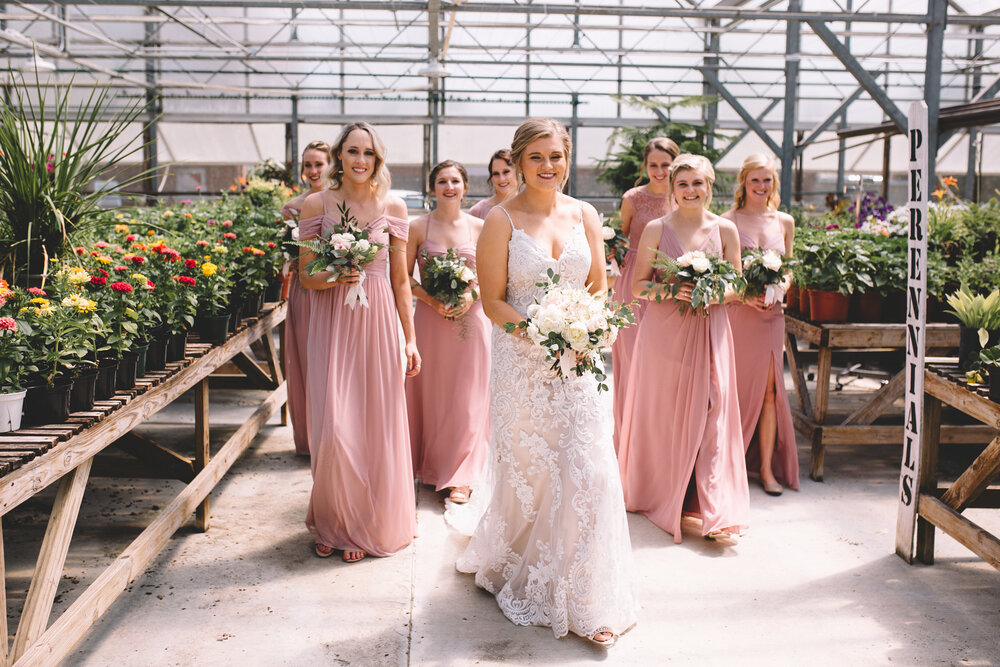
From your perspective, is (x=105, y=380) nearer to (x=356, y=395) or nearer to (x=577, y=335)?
(x=356, y=395)

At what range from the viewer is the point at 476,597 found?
11.7 feet

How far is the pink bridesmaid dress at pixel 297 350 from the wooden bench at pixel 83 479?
2.59ft

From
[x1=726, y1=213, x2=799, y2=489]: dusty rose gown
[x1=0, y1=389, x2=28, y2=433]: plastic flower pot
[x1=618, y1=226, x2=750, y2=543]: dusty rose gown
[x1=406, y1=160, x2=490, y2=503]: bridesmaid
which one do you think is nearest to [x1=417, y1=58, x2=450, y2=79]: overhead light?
[x1=406, y1=160, x2=490, y2=503]: bridesmaid

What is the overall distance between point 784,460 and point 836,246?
1.37 meters

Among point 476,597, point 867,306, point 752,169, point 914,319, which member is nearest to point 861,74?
point 867,306

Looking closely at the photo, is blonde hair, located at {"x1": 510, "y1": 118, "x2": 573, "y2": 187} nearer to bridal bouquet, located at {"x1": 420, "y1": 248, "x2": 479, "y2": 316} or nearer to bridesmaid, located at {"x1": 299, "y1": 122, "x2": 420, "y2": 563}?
bridesmaid, located at {"x1": 299, "y1": 122, "x2": 420, "y2": 563}

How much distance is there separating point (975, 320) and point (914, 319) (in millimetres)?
262

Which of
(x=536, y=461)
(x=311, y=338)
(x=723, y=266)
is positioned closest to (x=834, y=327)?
(x=723, y=266)

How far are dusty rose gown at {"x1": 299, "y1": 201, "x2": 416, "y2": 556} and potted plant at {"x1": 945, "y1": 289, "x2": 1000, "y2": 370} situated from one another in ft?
8.28

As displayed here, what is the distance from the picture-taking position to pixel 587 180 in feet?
69.1

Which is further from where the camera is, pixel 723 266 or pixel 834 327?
pixel 834 327

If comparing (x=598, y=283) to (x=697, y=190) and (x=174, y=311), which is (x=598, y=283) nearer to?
(x=697, y=190)

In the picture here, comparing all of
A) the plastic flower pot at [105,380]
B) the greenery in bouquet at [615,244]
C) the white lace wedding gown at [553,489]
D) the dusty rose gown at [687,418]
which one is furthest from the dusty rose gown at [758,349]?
the plastic flower pot at [105,380]

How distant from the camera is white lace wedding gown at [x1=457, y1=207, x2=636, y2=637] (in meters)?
3.16
